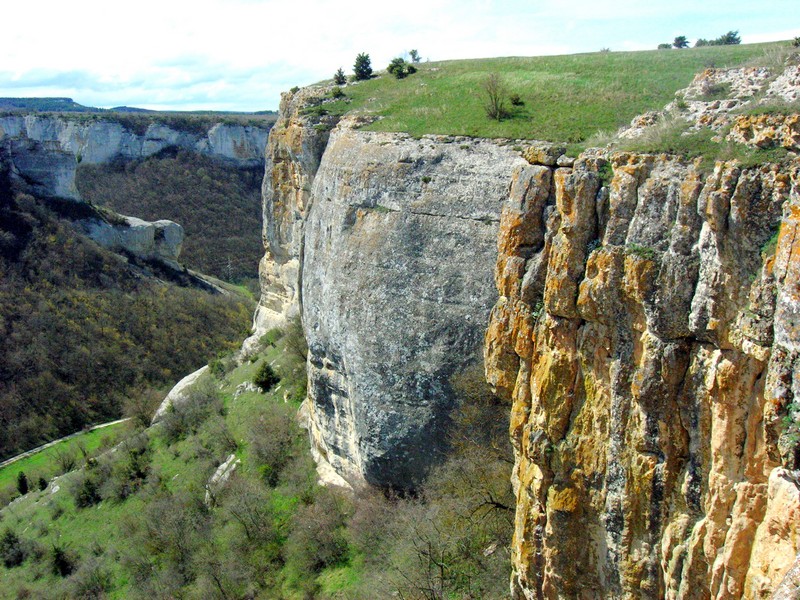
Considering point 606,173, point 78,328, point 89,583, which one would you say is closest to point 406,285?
point 606,173

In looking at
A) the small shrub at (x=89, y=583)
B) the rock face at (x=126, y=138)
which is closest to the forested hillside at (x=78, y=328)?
the small shrub at (x=89, y=583)

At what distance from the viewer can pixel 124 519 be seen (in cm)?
2408

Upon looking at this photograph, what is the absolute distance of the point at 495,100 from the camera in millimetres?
19234

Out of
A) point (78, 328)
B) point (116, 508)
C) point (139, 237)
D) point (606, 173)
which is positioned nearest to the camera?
point (606, 173)

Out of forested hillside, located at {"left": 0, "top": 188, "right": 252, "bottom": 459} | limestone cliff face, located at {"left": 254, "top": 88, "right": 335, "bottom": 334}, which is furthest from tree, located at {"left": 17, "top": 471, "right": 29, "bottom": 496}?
limestone cliff face, located at {"left": 254, "top": 88, "right": 335, "bottom": 334}

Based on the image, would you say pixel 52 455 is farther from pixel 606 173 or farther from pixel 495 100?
pixel 606 173

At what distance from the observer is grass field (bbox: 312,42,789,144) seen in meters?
18.2

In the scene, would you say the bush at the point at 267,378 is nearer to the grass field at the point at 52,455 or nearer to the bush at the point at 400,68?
the grass field at the point at 52,455

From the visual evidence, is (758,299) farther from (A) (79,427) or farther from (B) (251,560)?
(A) (79,427)

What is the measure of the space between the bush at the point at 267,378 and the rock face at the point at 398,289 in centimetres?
723

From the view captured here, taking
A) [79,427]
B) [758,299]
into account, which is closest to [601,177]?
[758,299]

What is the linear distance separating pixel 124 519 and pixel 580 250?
70.0 ft

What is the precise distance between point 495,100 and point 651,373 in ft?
43.3

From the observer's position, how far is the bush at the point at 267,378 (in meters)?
27.2
